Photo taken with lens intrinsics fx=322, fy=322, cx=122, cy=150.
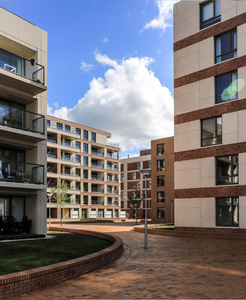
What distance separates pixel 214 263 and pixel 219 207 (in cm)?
1094

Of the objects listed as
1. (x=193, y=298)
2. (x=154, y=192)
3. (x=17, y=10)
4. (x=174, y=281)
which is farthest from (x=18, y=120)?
(x=154, y=192)

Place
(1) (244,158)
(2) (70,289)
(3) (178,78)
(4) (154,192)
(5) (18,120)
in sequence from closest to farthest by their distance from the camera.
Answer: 1. (2) (70,289)
2. (5) (18,120)
3. (1) (244,158)
4. (3) (178,78)
5. (4) (154,192)

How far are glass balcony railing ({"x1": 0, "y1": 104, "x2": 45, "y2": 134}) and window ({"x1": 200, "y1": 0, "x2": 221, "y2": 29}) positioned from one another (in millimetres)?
13417

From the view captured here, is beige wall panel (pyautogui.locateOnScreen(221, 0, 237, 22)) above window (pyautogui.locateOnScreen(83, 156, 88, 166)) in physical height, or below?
above

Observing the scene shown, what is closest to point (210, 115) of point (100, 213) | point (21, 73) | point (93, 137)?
point (21, 73)

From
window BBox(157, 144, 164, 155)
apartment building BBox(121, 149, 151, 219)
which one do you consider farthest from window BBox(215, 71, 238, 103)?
apartment building BBox(121, 149, 151, 219)

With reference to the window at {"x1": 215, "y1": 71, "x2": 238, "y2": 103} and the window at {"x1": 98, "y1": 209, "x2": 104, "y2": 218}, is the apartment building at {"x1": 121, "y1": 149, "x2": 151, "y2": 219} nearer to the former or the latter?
the window at {"x1": 98, "y1": 209, "x2": 104, "y2": 218}

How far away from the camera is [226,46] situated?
21.5m

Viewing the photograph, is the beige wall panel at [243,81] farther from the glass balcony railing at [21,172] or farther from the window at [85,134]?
the window at [85,134]

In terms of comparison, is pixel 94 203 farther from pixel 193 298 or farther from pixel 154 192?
pixel 193 298

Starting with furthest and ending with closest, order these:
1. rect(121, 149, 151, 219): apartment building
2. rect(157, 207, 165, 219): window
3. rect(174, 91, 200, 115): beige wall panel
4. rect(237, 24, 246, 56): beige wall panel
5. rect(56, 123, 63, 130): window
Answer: rect(121, 149, 151, 219): apartment building < rect(56, 123, 63, 130): window < rect(157, 207, 165, 219): window < rect(174, 91, 200, 115): beige wall panel < rect(237, 24, 246, 56): beige wall panel

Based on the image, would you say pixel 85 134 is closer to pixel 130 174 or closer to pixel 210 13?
pixel 130 174

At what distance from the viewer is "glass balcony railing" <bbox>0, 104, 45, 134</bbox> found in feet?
56.5

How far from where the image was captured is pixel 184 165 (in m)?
22.6
